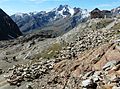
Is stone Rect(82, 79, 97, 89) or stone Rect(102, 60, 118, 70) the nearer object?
stone Rect(82, 79, 97, 89)

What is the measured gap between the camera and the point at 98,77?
35781mm

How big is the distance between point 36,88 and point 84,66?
25.1 feet

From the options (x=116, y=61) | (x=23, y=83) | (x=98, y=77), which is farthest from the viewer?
(x=23, y=83)

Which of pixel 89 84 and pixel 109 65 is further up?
pixel 109 65

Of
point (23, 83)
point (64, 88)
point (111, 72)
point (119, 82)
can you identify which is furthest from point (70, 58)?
point (119, 82)

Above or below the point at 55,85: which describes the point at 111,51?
above

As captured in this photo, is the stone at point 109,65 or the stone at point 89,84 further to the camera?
the stone at point 109,65

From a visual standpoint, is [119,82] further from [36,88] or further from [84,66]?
[36,88]

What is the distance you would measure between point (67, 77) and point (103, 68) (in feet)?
21.9

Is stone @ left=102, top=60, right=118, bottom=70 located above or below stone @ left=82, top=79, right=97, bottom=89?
above

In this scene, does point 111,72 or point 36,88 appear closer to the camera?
point 111,72

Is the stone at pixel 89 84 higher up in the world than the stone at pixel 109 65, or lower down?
lower down

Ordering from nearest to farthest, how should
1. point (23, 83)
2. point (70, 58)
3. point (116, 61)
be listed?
point (116, 61)
point (23, 83)
point (70, 58)

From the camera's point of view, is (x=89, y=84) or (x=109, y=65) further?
(x=109, y=65)
